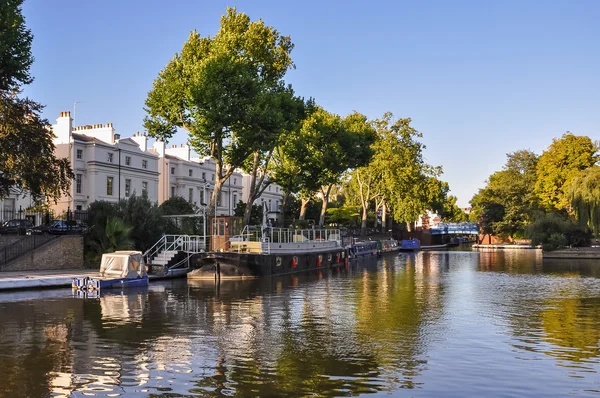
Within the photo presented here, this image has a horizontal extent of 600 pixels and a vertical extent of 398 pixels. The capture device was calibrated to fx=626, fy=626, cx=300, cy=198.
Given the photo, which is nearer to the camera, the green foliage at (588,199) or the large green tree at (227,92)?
the large green tree at (227,92)

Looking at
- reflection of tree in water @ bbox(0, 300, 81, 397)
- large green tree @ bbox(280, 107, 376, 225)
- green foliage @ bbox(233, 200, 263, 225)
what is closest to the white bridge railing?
reflection of tree in water @ bbox(0, 300, 81, 397)

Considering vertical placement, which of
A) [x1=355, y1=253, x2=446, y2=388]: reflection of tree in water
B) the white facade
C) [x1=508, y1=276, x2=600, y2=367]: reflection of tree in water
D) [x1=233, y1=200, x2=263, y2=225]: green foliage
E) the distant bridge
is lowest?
[x1=508, y1=276, x2=600, y2=367]: reflection of tree in water

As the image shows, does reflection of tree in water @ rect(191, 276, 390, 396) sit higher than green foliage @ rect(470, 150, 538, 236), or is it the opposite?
green foliage @ rect(470, 150, 538, 236)

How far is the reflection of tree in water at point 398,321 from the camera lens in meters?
14.3

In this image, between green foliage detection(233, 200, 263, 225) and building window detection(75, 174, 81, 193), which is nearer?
building window detection(75, 174, 81, 193)

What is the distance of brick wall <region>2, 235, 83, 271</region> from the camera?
36.4 m

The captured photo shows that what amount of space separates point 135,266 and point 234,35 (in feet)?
67.5

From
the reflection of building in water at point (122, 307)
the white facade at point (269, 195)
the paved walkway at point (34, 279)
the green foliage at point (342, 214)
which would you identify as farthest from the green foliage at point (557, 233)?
the reflection of building in water at point (122, 307)

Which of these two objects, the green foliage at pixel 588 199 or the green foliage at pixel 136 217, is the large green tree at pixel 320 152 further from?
the green foliage at pixel 588 199

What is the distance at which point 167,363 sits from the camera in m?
14.3

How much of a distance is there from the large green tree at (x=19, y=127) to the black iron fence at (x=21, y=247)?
2.74m

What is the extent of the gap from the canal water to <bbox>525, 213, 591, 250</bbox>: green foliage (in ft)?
134

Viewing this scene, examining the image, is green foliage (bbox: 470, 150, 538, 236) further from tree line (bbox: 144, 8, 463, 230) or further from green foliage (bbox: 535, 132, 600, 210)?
tree line (bbox: 144, 8, 463, 230)

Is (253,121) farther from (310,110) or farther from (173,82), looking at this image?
(310,110)
